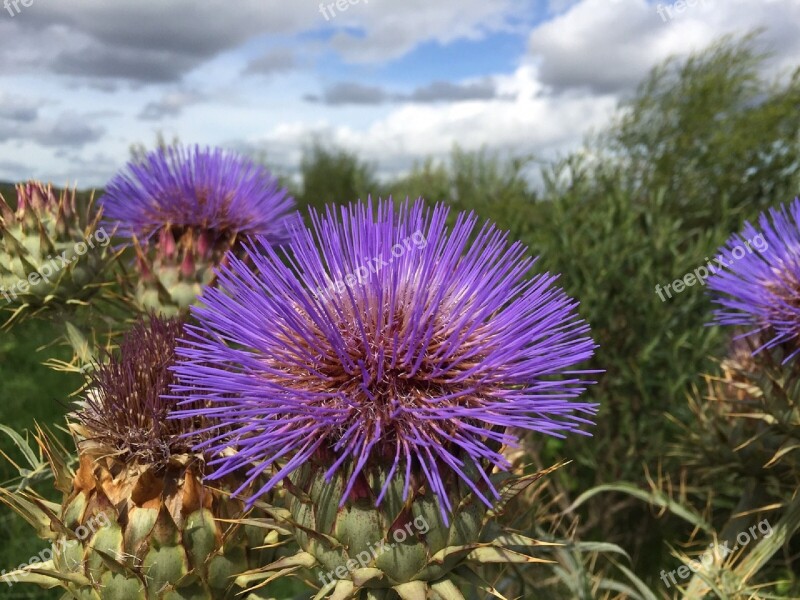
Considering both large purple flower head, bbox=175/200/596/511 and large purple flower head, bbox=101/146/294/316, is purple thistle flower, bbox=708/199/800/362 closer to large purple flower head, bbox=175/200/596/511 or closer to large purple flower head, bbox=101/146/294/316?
large purple flower head, bbox=175/200/596/511

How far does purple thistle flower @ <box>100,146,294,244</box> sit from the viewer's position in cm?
246

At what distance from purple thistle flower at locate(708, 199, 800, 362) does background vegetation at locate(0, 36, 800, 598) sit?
545 mm

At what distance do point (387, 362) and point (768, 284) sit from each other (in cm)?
137

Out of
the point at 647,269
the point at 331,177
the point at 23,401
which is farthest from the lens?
the point at 331,177

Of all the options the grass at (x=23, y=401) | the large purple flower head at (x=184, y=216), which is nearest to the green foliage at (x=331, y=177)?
the grass at (x=23, y=401)

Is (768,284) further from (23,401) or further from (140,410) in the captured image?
(23,401)

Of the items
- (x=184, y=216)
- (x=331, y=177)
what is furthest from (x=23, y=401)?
(x=331, y=177)

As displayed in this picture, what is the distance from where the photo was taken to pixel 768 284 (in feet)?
6.71

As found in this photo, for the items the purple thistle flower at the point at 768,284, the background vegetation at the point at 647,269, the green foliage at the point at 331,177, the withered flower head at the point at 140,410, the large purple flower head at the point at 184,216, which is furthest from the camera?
the green foliage at the point at 331,177

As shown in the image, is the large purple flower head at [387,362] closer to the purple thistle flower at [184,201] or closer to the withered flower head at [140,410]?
the withered flower head at [140,410]

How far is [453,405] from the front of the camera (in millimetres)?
1260

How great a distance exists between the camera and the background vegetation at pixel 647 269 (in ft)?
11.3

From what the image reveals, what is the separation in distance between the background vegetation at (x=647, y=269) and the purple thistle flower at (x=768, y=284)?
545 mm

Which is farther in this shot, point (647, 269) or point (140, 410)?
point (647, 269)
